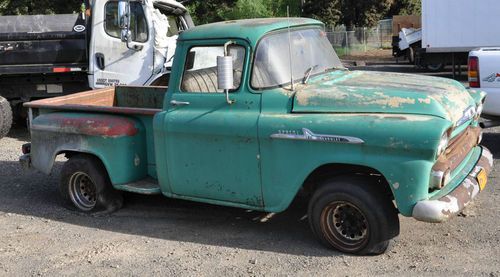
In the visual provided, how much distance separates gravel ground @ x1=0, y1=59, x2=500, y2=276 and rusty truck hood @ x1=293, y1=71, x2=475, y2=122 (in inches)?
44.3

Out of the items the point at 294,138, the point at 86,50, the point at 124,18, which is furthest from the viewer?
the point at 86,50

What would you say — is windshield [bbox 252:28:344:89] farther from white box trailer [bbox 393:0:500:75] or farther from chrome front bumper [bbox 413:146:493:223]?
white box trailer [bbox 393:0:500:75]

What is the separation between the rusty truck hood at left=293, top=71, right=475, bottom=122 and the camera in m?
4.67

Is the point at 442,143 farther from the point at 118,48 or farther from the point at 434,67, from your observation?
Result: the point at 434,67

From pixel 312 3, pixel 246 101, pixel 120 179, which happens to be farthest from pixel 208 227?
pixel 312 3

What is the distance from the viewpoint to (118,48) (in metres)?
10.6

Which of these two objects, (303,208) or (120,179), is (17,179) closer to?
(120,179)

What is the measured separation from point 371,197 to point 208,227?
5.97 ft

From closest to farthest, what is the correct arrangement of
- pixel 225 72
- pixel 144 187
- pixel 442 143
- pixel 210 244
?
pixel 442 143 → pixel 225 72 → pixel 210 244 → pixel 144 187

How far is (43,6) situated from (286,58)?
31.7m

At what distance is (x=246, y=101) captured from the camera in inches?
204

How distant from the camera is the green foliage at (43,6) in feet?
109

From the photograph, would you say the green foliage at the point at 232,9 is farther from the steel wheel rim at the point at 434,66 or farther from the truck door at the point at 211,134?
the truck door at the point at 211,134

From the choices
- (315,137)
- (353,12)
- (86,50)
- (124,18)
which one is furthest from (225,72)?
(353,12)
